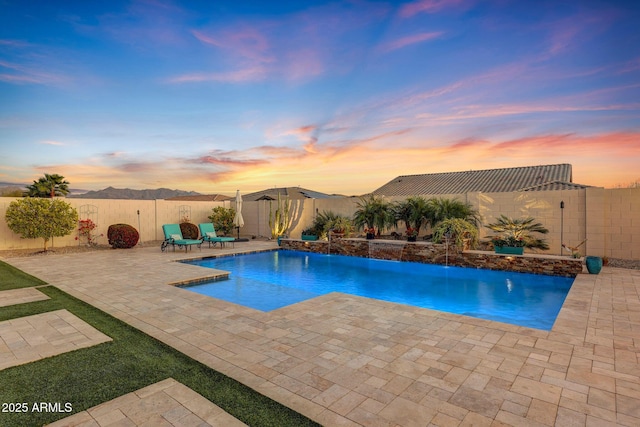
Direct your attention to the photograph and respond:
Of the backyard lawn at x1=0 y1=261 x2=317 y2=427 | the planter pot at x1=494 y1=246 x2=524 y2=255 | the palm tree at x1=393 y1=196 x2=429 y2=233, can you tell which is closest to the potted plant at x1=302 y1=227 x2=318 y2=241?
the palm tree at x1=393 y1=196 x2=429 y2=233

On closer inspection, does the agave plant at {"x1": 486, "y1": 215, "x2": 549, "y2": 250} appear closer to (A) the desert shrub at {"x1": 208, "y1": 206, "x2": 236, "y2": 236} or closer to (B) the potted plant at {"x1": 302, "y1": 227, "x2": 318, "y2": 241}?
(B) the potted plant at {"x1": 302, "y1": 227, "x2": 318, "y2": 241}

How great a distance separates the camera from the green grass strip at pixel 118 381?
2.54m

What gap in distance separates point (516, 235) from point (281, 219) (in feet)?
32.7

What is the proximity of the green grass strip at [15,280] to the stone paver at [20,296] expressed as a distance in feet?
1.39

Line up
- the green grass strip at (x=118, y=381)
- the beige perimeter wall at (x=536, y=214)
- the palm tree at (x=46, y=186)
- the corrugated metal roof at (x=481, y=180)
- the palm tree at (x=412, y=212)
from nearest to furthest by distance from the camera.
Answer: the green grass strip at (x=118, y=381)
the beige perimeter wall at (x=536, y=214)
the palm tree at (x=412, y=212)
the palm tree at (x=46, y=186)
the corrugated metal roof at (x=481, y=180)

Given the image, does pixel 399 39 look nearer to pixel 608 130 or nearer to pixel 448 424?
pixel 608 130

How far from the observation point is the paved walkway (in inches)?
103

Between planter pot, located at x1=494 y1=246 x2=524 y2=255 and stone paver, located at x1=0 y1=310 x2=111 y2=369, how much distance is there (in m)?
9.54

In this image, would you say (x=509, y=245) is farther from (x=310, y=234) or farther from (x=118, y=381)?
(x=118, y=381)

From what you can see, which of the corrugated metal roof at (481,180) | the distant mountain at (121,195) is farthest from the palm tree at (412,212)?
the distant mountain at (121,195)

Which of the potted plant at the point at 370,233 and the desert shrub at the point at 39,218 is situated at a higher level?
the desert shrub at the point at 39,218

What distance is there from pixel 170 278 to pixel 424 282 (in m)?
6.13

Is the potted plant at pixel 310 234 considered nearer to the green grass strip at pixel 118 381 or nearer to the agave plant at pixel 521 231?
the agave plant at pixel 521 231

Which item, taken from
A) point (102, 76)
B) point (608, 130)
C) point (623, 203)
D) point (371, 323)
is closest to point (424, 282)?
point (371, 323)
